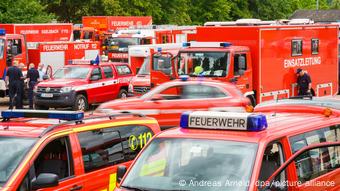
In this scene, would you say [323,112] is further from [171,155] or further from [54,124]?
[54,124]

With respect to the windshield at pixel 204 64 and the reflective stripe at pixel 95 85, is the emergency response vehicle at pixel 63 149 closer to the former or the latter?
the windshield at pixel 204 64

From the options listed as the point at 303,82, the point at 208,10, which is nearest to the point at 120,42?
the point at 303,82

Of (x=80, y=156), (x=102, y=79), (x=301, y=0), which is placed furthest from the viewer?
(x=301, y=0)

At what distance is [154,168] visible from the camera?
6711 mm

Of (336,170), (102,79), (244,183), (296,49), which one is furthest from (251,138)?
(102,79)

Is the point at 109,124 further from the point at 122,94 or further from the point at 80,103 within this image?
the point at 122,94

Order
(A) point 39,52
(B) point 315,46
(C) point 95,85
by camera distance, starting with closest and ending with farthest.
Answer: (B) point 315,46 → (C) point 95,85 → (A) point 39,52

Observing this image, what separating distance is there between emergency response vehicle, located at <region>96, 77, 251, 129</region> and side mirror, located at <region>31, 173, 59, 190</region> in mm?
9199

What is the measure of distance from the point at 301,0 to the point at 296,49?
86.1 m

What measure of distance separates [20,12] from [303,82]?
20617 mm

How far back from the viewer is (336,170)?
7.50 m

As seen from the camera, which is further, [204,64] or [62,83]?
[62,83]

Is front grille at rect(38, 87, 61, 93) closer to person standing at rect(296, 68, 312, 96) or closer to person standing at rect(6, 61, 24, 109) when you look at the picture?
person standing at rect(6, 61, 24, 109)

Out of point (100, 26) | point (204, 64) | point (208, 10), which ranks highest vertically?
point (208, 10)
